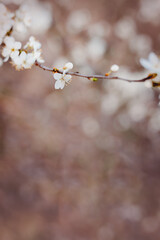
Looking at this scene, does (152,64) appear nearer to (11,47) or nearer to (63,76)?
(63,76)

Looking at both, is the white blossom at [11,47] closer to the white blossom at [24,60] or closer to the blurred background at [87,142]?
the white blossom at [24,60]

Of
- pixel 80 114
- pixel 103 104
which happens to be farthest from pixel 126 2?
pixel 80 114

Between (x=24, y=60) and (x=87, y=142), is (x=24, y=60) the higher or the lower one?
the lower one

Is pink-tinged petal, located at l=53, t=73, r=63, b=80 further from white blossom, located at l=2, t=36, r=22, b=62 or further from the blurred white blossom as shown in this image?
the blurred white blossom

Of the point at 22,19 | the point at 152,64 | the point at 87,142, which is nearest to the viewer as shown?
the point at 152,64

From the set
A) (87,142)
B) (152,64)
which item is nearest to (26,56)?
(152,64)

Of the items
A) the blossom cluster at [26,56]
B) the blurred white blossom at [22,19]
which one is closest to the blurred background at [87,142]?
the blurred white blossom at [22,19]

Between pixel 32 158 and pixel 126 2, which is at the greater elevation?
pixel 126 2

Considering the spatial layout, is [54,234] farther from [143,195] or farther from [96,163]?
[143,195]
